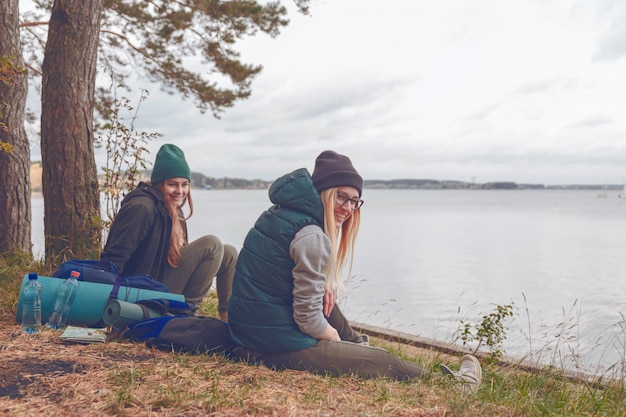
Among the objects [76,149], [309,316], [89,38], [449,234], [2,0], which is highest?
[2,0]

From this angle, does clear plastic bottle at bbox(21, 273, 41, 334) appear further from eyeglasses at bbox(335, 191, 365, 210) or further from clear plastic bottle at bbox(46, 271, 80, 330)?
eyeglasses at bbox(335, 191, 365, 210)

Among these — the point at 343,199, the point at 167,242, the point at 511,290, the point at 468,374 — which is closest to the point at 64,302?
the point at 167,242

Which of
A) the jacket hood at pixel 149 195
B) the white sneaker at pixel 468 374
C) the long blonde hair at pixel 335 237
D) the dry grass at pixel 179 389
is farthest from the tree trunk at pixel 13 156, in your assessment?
the white sneaker at pixel 468 374

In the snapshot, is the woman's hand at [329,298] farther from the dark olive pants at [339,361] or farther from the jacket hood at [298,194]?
the jacket hood at [298,194]

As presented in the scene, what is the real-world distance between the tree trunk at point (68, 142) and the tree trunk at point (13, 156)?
1.60ft

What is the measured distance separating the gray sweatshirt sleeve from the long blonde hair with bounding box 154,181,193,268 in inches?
58.4

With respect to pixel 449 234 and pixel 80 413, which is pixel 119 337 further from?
pixel 449 234

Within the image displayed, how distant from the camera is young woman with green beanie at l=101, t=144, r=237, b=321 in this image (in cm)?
404

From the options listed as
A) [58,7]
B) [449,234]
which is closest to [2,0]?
[58,7]

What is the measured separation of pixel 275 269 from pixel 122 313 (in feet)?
4.10

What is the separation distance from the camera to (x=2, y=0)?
6023 mm

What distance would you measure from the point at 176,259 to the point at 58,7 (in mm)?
3196

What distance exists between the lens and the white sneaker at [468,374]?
135 inches

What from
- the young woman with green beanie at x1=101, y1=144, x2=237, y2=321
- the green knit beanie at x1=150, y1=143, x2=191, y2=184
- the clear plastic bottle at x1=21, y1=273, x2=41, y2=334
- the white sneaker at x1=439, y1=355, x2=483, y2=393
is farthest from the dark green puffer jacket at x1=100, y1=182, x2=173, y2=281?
the white sneaker at x1=439, y1=355, x2=483, y2=393
